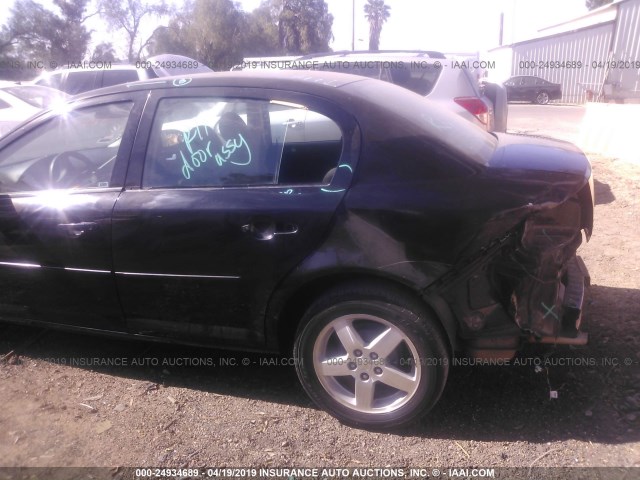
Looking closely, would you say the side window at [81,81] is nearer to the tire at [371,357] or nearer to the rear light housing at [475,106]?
the rear light housing at [475,106]

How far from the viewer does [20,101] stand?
9.08 meters

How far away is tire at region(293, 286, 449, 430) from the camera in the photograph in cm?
243

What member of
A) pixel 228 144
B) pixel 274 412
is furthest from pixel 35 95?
pixel 274 412

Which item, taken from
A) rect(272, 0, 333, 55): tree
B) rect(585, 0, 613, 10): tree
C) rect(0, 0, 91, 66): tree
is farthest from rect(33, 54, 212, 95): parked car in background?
rect(585, 0, 613, 10): tree

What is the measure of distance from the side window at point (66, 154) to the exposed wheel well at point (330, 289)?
1210mm

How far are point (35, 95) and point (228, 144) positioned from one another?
8570mm

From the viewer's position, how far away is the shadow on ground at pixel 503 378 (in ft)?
8.52

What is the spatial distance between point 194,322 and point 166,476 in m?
0.76

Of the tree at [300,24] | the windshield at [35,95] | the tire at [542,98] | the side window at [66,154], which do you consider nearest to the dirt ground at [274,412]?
the side window at [66,154]

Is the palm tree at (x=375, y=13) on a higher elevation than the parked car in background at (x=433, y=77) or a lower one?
higher

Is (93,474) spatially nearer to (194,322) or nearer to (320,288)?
(194,322)

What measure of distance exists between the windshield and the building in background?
21.2 m

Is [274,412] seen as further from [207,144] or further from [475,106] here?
[475,106]

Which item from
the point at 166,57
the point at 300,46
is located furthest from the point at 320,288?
the point at 300,46
